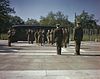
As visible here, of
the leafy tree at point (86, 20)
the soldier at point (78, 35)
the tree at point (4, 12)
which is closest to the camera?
the soldier at point (78, 35)

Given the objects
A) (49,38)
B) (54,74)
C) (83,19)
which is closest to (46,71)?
(54,74)

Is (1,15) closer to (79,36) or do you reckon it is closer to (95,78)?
(79,36)

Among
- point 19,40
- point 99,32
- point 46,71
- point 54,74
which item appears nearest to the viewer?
point 54,74

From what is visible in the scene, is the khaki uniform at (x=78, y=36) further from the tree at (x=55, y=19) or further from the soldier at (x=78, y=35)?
the tree at (x=55, y=19)

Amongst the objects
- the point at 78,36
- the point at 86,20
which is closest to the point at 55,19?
the point at 86,20

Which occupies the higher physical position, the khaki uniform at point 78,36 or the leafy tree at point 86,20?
the leafy tree at point 86,20

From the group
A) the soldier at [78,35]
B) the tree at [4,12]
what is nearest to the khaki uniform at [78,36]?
the soldier at [78,35]

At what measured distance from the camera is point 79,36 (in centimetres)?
2294

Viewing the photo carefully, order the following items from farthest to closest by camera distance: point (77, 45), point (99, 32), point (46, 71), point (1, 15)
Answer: point (1, 15)
point (99, 32)
point (77, 45)
point (46, 71)

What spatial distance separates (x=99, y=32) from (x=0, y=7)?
39172mm

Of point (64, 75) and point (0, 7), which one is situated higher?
point (0, 7)

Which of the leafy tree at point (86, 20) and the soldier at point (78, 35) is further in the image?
A: the leafy tree at point (86, 20)

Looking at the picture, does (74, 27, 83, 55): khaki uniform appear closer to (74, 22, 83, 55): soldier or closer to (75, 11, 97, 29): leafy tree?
(74, 22, 83, 55): soldier

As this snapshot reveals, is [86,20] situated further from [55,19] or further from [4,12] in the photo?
[4,12]
